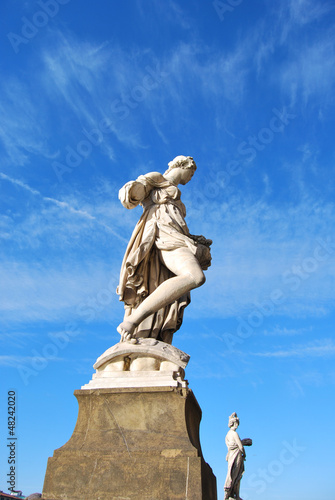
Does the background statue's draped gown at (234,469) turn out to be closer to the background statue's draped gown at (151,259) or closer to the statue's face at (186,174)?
the background statue's draped gown at (151,259)

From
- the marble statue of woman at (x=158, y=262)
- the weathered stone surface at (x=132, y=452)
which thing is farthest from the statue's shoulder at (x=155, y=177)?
the weathered stone surface at (x=132, y=452)

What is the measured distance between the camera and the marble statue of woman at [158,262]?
569 centimetres

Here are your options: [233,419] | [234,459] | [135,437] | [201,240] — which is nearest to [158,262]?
[201,240]

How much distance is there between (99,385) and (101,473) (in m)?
0.91

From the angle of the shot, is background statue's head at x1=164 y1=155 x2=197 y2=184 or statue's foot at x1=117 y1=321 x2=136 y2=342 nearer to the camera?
statue's foot at x1=117 y1=321 x2=136 y2=342

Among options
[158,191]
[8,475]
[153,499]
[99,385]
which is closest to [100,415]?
[99,385]

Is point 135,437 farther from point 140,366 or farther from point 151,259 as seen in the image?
point 151,259

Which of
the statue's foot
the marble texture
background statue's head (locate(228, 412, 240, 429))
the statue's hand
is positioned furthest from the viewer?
background statue's head (locate(228, 412, 240, 429))

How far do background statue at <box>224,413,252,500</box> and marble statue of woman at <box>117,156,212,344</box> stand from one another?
5.34 meters

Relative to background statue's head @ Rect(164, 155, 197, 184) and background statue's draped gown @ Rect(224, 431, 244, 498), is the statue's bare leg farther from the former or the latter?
background statue's draped gown @ Rect(224, 431, 244, 498)

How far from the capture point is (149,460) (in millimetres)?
4434

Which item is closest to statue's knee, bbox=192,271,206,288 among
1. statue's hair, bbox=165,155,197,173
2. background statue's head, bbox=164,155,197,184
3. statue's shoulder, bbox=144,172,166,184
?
statue's shoulder, bbox=144,172,166,184

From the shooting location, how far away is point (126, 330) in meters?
5.52

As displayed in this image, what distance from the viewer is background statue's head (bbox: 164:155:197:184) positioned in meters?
7.06
